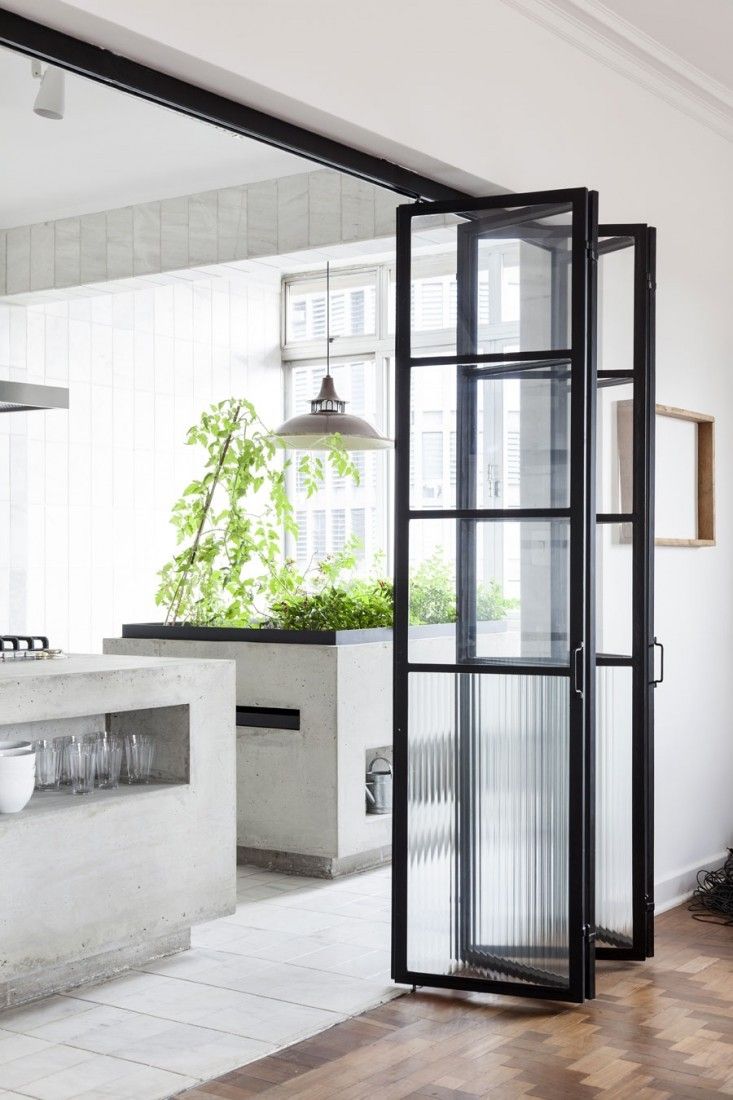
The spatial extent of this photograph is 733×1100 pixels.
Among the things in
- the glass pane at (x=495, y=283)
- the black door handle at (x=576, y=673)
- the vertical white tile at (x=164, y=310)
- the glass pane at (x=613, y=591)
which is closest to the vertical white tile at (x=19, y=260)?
the vertical white tile at (x=164, y=310)

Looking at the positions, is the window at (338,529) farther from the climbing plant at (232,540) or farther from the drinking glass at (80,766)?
the drinking glass at (80,766)

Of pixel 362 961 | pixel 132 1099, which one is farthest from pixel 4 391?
pixel 132 1099

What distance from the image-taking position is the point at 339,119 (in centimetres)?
329

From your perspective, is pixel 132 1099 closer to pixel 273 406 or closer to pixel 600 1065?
pixel 600 1065

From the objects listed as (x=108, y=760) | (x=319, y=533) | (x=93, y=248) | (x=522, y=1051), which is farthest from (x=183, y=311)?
(x=522, y=1051)

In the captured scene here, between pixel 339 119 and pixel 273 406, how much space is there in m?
5.48

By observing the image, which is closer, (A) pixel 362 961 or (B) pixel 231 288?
(A) pixel 362 961

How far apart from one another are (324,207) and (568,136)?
5.37 ft

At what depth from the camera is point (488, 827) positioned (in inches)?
146

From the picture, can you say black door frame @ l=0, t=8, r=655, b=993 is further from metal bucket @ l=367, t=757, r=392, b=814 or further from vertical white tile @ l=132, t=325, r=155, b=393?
vertical white tile @ l=132, t=325, r=155, b=393

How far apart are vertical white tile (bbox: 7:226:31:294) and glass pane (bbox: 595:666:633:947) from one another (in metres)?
4.11

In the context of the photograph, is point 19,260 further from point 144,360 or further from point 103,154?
point 103,154

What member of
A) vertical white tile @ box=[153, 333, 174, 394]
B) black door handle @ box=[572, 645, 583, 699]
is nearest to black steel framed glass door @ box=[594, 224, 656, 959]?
black door handle @ box=[572, 645, 583, 699]

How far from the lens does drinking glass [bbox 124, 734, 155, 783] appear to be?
4.04m
